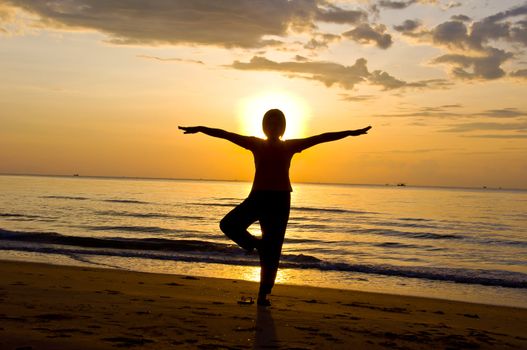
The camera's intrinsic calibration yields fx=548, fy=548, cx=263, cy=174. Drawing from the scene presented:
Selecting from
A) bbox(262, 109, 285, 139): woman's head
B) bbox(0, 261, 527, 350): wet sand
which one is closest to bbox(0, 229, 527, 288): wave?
bbox(0, 261, 527, 350): wet sand

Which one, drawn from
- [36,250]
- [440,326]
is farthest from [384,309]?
[36,250]

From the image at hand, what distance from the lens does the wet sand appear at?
5.20m

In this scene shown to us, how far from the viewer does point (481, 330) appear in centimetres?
704

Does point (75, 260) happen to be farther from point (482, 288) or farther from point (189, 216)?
point (189, 216)

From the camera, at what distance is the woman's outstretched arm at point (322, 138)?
649 cm

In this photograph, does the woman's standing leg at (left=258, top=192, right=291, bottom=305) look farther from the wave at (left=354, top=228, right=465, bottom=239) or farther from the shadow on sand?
the wave at (left=354, top=228, right=465, bottom=239)

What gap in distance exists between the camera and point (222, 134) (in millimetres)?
6562

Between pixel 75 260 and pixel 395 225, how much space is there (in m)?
25.0

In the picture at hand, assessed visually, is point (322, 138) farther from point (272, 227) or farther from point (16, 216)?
point (16, 216)

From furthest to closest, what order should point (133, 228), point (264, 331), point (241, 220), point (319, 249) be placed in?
point (133, 228) → point (319, 249) → point (241, 220) → point (264, 331)

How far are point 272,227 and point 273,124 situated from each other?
1.27 meters

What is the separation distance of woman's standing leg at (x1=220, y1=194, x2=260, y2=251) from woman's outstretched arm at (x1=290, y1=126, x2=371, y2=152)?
2.79ft

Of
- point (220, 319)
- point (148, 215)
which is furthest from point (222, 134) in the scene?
point (148, 215)

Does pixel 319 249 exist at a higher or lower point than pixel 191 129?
lower
